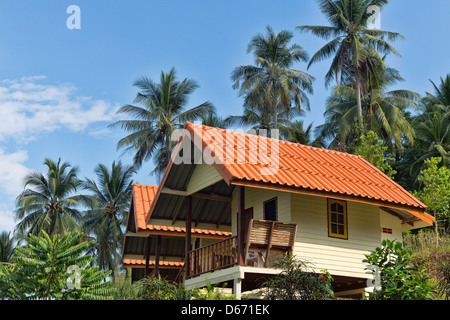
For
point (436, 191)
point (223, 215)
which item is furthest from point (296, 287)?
point (436, 191)

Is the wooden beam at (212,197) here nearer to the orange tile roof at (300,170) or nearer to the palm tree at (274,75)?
the orange tile roof at (300,170)

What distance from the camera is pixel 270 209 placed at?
19.0 metres

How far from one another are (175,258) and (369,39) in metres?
26.2

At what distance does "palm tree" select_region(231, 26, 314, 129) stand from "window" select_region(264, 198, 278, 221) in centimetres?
2828

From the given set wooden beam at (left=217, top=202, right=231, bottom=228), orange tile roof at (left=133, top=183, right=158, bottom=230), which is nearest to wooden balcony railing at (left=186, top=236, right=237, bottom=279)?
wooden beam at (left=217, top=202, right=231, bottom=228)

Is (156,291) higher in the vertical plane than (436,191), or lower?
lower

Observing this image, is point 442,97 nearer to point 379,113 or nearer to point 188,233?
point 379,113

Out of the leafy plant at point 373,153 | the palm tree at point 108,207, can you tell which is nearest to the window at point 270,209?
the leafy plant at point 373,153

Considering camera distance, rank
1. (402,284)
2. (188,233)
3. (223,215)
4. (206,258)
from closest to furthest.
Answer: (402,284) → (206,258) → (188,233) → (223,215)

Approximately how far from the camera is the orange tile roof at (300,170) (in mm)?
16656

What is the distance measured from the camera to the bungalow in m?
16.6

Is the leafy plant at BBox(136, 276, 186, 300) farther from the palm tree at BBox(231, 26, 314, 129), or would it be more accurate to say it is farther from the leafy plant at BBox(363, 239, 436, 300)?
the palm tree at BBox(231, 26, 314, 129)

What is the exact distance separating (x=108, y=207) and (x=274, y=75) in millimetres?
18941
